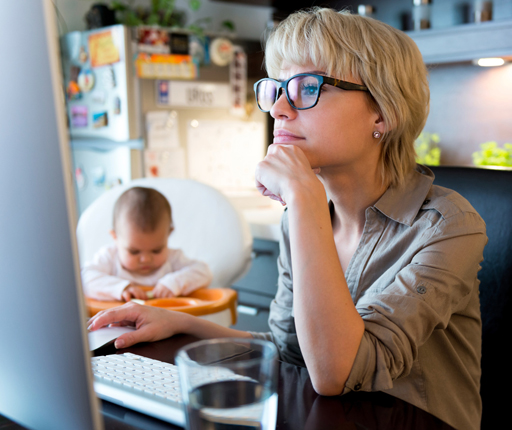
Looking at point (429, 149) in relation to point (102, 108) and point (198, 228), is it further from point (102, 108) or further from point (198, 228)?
point (102, 108)

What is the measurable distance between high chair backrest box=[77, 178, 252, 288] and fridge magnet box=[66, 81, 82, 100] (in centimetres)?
121

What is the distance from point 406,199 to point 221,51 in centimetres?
196

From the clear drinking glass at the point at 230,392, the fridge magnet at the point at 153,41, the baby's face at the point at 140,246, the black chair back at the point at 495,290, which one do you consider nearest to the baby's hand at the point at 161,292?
the baby's face at the point at 140,246

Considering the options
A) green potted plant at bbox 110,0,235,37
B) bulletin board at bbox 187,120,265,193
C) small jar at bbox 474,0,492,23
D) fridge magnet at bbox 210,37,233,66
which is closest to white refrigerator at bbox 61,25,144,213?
green potted plant at bbox 110,0,235,37

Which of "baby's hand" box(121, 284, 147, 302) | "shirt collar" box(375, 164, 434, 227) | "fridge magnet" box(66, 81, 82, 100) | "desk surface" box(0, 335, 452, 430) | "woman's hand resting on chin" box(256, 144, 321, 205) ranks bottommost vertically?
"baby's hand" box(121, 284, 147, 302)

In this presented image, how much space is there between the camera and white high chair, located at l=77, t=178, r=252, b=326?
1576 millimetres

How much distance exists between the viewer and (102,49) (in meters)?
2.48

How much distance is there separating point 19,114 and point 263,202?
2425 millimetres

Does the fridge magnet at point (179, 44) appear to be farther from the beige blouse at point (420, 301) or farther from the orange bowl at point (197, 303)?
the beige blouse at point (420, 301)

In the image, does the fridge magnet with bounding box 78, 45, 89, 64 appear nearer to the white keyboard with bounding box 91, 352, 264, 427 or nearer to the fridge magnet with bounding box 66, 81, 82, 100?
the fridge magnet with bounding box 66, 81, 82, 100

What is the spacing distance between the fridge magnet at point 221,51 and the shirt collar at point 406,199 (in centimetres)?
189

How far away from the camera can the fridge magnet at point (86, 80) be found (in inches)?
101

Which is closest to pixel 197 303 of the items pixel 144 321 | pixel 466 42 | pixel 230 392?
pixel 144 321

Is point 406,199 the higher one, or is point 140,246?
point 406,199
